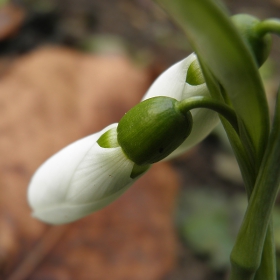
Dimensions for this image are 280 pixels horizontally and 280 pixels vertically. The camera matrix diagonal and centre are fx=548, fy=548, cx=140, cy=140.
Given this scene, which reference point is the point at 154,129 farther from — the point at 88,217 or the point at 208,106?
the point at 88,217

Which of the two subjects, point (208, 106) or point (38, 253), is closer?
point (208, 106)

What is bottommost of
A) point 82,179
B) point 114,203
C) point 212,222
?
point 212,222

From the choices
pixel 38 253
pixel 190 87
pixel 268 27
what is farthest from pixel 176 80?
pixel 38 253

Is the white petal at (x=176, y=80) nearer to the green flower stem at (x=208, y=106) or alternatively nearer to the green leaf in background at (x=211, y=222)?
the green flower stem at (x=208, y=106)

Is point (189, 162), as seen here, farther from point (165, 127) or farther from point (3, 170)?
point (165, 127)

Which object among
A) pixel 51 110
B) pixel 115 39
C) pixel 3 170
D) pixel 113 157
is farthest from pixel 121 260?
pixel 115 39

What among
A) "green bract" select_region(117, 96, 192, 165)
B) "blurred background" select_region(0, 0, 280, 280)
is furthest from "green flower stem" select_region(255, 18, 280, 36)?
"blurred background" select_region(0, 0, 280, 280)

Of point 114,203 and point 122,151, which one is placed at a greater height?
point 122,151
